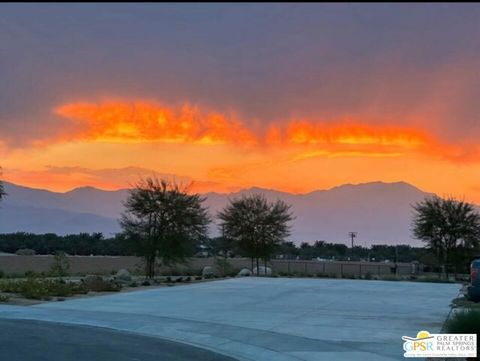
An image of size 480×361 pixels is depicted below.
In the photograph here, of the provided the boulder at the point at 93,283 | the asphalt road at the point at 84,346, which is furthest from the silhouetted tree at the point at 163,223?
the asphalt road at the point at 84,346

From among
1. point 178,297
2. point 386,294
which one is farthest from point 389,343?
point 386,294

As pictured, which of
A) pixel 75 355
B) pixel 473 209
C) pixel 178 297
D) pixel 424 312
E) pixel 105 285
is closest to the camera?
pixel 75 355

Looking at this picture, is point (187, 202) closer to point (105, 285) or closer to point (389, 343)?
point (105, 285)

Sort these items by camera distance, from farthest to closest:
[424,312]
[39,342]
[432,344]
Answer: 1. [424,312]
2. [39,342]
3. [432,344]

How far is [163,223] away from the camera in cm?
3800

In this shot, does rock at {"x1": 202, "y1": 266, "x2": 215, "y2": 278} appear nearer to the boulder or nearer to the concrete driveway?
the boulder

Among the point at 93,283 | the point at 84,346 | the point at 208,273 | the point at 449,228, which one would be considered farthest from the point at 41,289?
the point at 449,228

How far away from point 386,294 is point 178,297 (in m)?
9.01

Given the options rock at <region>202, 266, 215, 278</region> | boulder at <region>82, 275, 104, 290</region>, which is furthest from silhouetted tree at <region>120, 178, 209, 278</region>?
boulder at <region>82, 275, 104, 290</region>

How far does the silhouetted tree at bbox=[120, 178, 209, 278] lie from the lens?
37906 mm

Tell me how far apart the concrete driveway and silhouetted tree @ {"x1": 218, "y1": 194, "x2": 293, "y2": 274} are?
18676 millimetres

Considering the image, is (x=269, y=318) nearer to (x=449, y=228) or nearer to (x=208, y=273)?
(x=208, y=273)

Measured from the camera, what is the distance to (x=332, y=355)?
11969 millimetres

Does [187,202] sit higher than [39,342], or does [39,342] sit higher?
[187,202]
